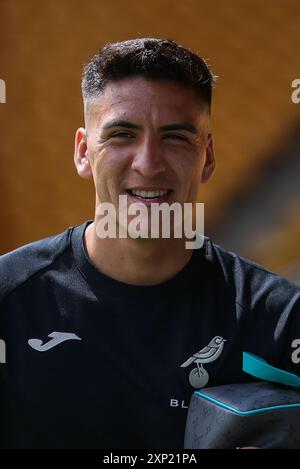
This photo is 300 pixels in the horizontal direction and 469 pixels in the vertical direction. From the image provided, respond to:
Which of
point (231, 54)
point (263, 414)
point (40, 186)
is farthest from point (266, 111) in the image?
point (263, 414)

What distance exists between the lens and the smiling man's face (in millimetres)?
1489

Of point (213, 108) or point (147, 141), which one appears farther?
point (213, 108)

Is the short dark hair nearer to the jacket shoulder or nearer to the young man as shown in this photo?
the young man

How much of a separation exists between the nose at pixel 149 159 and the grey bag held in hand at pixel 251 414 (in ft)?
1.26

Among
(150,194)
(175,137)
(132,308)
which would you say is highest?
(175,137)

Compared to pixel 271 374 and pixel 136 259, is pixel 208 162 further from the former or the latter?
pixel 271 374

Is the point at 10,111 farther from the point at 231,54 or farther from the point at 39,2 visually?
the point at 231,54

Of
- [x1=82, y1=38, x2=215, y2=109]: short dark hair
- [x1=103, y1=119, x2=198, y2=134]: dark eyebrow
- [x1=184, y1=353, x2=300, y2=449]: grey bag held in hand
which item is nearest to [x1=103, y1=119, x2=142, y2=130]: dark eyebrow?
[x1=103, y1=119, x2=198, y2=134]: dark eyebrow

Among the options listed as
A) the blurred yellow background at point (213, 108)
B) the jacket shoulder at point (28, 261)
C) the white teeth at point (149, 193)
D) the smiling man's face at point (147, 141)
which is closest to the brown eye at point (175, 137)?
the smiling man's face at point (147, 141)

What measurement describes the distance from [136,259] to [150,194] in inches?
5.5

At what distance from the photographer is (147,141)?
1481mm

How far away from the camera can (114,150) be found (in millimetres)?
1513

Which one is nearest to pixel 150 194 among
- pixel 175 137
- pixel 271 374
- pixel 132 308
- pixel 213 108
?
pixel 175 137

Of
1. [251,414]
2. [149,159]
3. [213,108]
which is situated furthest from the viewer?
[213,108]
